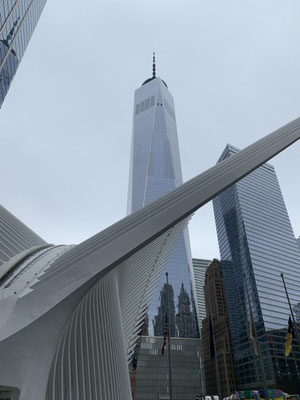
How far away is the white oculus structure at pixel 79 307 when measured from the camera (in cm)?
858

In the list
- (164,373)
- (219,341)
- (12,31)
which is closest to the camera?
(12,31)

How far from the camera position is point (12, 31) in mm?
59656

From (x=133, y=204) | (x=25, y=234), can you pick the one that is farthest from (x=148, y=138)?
(x=25, y=234)

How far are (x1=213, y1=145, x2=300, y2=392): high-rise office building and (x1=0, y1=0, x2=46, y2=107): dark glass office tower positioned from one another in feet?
241

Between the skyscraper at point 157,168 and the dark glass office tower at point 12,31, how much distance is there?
80526mm

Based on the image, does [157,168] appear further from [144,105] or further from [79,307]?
[79,307]

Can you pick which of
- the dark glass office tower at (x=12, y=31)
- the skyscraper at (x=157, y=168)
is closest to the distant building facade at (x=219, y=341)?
the skyscraper at (x=157, y=168)

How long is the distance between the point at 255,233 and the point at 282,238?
14.5 metres

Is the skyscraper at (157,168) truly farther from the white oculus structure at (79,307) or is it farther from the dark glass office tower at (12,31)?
the white oculus structure at (79,307)

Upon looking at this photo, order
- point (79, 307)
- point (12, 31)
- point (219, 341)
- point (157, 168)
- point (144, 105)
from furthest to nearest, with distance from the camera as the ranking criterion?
point (144, 105), point (157, 168), point (219, 341), point (12, 31), point (79, 307)

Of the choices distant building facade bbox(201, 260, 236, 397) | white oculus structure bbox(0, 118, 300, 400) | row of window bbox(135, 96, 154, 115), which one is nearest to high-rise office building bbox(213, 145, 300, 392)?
distant building facade bbox(201, 260, 236, 397)

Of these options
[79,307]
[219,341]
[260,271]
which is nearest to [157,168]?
[260,271]

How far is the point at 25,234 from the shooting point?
2650 cm

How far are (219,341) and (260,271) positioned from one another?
26698mm
